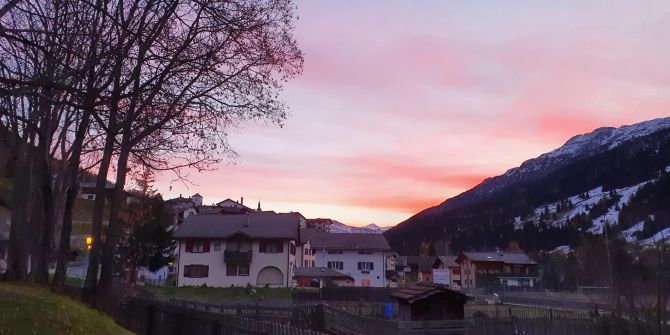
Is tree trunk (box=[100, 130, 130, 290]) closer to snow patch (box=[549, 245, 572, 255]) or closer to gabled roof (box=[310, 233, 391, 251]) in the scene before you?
gabled roof (box=[310, 233, 391, 251])

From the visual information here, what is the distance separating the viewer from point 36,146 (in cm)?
1677

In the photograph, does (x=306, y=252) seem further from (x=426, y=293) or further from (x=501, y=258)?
(x=426, y=293)

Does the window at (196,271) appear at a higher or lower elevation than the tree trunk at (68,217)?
lower

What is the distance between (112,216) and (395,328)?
1059 cm

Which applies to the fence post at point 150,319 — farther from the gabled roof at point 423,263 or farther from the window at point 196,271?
the gabled roof at point 423,263

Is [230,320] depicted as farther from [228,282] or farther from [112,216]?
[228,282]

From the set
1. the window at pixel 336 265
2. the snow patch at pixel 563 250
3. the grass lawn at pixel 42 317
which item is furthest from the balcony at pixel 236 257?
the snow patch at pixel 563 250

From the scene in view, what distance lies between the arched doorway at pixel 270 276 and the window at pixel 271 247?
1981 millimetres

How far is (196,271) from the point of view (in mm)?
A: 62625

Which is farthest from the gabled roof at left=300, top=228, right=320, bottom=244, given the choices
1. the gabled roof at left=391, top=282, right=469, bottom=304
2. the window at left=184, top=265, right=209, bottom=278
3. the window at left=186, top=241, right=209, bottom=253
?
the gabled roof at left=391, top=282, right=469, bottom=304

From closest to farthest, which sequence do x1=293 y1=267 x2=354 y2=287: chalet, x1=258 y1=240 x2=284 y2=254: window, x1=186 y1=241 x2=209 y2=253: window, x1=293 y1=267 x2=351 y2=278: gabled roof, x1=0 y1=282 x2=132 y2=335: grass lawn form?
x1=0 y1=282 x2=132 y2=335: grass lawn, x1=258 y1=240 x2=284 y2=254: window, x1=186 y1=241 x2=209 y2=253: window, x1=293 y1=267 x2=351 y2=278: gabled roof, x1=293 y1=267 x2=354 y2=287: chalet

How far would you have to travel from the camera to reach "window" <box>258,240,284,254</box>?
6322 centimetres

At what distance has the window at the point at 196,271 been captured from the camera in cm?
6247

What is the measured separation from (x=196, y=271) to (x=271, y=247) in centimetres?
946
